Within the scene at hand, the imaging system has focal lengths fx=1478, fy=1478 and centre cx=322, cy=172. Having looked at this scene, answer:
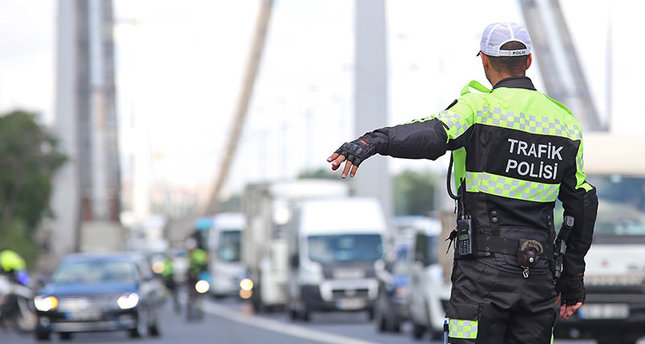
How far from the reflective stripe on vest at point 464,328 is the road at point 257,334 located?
39.0 ft

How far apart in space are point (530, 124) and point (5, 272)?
64.1ft

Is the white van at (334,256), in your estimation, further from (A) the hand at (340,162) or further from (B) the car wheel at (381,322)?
(A) the hand at (340,162)

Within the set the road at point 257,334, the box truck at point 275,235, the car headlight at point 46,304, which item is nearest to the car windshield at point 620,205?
the road at point 257,334

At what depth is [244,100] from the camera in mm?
100312

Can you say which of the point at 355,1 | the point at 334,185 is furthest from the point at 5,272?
the point at 355,1

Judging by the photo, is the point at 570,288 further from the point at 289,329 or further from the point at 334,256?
the point at 334,256

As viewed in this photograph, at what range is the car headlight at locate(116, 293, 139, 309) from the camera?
66.3 ft

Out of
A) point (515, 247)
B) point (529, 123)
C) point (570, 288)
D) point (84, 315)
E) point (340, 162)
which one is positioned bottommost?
point (84, 315)

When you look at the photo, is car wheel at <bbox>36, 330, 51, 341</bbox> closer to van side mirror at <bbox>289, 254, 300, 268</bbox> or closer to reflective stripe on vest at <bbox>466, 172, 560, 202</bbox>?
van side mirror at <bbox>289, 254, 300, 268</bbox>

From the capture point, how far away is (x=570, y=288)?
19.2 ft

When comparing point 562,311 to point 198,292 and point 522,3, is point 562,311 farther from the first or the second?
point 522,3

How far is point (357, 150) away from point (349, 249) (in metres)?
23.4

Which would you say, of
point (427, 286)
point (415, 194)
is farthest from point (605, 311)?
point (415, 194)

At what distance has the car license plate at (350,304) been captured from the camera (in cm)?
2744
